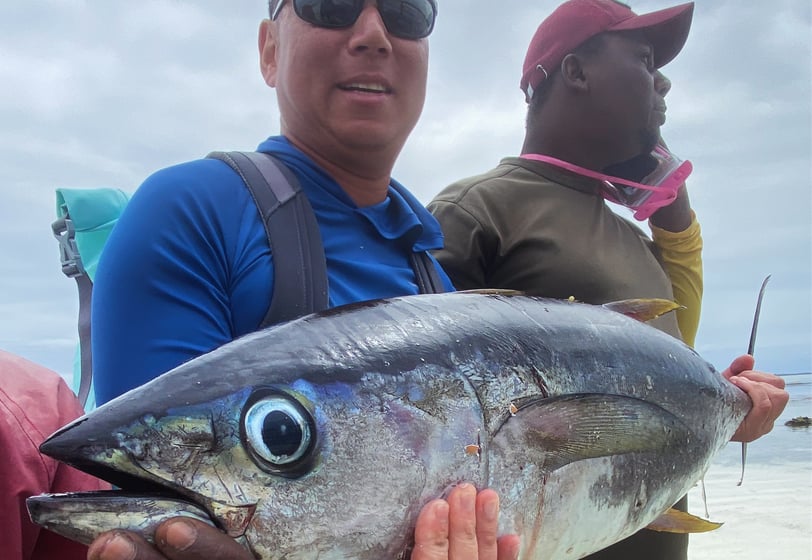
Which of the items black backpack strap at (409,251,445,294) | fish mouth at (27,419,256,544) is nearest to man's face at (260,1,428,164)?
black backpack strap at (409,251,445,294)

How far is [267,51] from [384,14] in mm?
480

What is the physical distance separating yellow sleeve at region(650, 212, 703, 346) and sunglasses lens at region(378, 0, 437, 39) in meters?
2.13

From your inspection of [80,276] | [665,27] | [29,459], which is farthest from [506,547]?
[665,27]

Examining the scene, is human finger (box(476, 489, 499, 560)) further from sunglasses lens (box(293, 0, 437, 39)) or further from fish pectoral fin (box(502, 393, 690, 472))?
sunglasses lens (box(293, 0, 437, 39))

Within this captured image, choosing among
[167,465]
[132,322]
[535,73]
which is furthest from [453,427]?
[535,73]

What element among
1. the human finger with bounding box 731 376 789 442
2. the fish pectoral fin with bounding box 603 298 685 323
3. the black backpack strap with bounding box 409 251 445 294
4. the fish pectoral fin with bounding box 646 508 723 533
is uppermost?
the black backpack strap with bounding box 409 251 445 294

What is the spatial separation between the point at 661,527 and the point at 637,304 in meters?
0.68

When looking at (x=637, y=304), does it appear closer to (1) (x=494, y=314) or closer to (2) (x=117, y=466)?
(1) (x=494, y=314)

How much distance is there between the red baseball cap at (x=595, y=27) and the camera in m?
3.16

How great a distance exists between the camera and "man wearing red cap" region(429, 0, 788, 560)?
2.81 metres

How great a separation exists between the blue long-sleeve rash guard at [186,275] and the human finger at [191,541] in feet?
1.58

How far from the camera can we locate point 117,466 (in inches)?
36.0

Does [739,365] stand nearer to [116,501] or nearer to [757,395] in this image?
[757,395]

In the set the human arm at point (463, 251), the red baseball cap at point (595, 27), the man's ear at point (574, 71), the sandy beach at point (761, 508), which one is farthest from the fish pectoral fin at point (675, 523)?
the sandy beach at point (761, 508)
